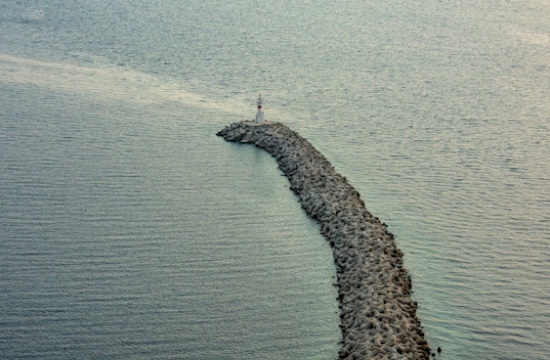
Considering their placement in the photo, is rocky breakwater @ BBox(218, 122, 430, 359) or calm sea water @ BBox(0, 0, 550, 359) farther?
calm sea water @ BBox(0, 0, 550, 359)

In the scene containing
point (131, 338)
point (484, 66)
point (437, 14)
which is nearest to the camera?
point (131, 338)

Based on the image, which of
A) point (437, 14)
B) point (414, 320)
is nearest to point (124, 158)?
point (414, 320)

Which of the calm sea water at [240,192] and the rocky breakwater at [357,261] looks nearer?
the rocky breakwater at [357,261]

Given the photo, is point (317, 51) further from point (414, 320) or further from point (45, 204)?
point (414, 320)

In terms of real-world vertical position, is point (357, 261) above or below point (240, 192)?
below
